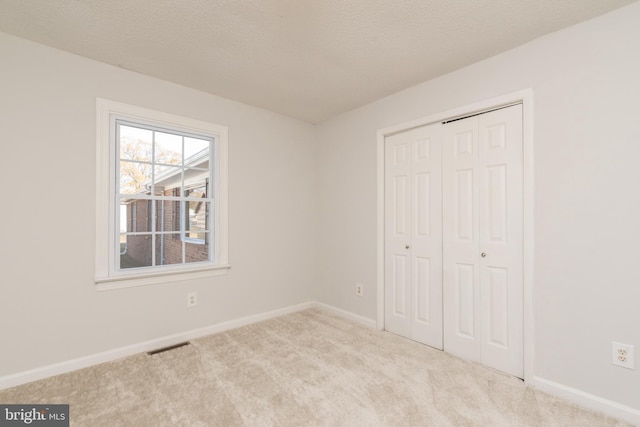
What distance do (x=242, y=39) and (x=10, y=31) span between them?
5.29 ft

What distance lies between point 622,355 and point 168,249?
3.57 m

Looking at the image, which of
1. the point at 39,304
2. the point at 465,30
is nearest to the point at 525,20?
the point at 465,30

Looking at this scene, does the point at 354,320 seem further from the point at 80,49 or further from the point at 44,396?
the point at 80,49

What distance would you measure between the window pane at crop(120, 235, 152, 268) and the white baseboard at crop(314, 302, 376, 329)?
6.94 ft

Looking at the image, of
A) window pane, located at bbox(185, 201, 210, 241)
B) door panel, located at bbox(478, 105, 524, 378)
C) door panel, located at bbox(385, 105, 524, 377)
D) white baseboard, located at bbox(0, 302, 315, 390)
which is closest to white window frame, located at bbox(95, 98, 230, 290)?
window pane, located at bbox(185, 201, 210, 241)

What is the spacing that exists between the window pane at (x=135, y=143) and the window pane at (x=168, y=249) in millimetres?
765

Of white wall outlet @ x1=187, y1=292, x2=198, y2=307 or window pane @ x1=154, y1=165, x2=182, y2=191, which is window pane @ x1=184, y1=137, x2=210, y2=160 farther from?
white wall outlet @ x1=187, y1=292, x2=198, y2=307

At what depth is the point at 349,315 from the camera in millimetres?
3523

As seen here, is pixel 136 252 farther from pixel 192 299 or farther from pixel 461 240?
pixel 461 240

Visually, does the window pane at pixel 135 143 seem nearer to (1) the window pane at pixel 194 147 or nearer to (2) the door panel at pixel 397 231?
(1) the window pane at pixel 194 147

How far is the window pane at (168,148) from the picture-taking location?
9.43 feet

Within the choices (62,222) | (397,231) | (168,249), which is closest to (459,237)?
(397,231)

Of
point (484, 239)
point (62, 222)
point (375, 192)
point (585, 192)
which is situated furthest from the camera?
point (375, 192)

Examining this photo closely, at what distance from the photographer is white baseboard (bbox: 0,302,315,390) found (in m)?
2.12
